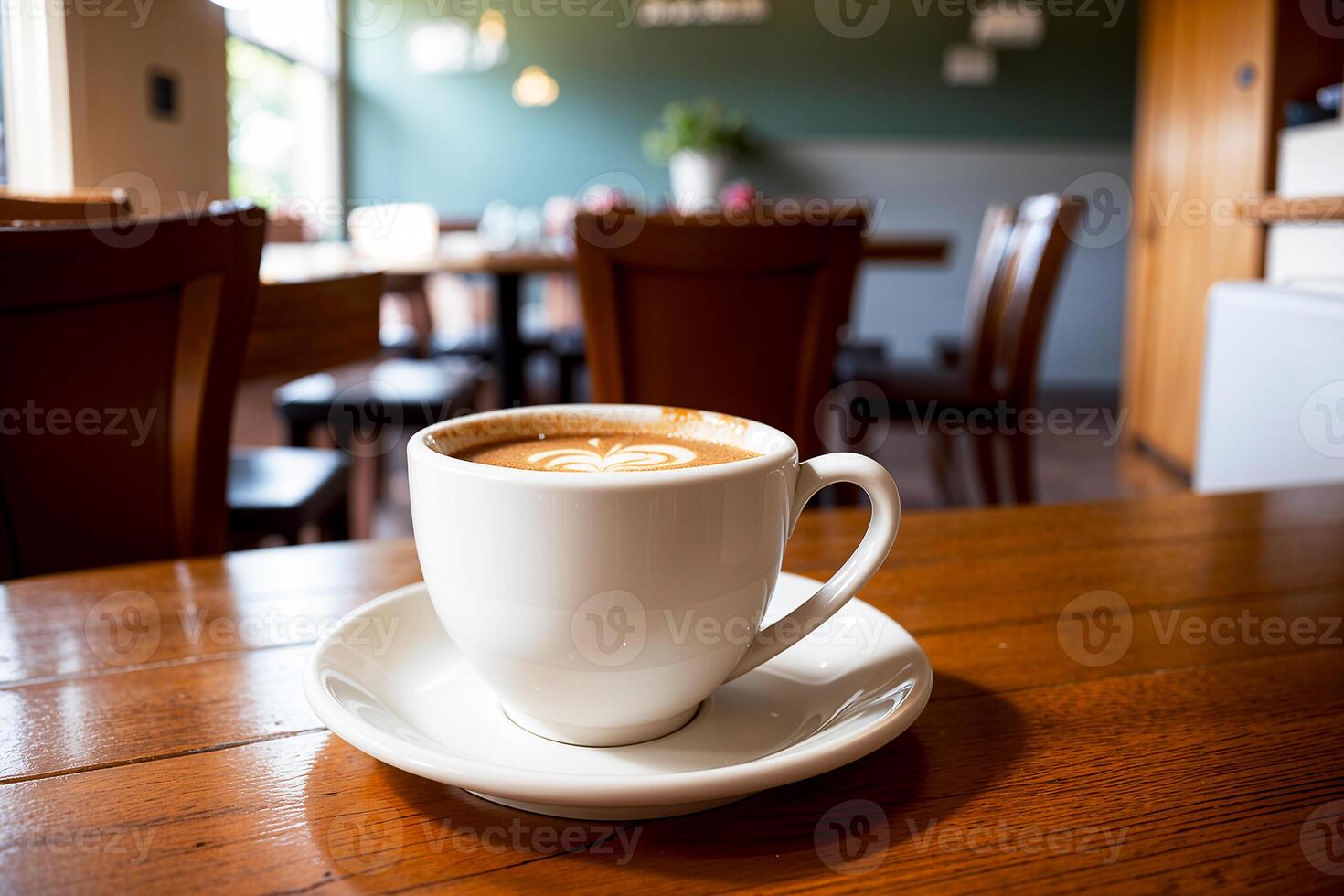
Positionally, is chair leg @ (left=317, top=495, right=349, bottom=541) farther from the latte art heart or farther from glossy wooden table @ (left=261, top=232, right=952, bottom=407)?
the latte art heart

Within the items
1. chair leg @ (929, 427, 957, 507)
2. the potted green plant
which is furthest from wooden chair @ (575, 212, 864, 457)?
the potted green plant

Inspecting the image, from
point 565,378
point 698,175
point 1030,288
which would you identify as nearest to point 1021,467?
point 1030,288

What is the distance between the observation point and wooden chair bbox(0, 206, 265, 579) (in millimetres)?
736

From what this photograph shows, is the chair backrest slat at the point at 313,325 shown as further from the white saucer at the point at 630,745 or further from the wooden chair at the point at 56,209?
the white saucer at the point at 630,745

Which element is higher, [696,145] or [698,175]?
[696,145]

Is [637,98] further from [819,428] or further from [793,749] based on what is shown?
[793,749]

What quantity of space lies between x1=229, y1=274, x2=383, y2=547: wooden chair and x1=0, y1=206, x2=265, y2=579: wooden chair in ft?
0.58

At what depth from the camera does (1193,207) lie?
12.4 feet

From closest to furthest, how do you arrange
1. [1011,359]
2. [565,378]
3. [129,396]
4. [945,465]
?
[129,396]
[1011,359]
[945,465]
[565,378]

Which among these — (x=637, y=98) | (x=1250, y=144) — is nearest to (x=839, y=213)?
(x=1250, y=144)

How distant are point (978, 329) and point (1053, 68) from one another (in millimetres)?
3893

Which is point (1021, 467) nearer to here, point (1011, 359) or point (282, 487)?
point (1011, 359)

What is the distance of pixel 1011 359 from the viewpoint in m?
2.49

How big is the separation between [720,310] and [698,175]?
420 cm
